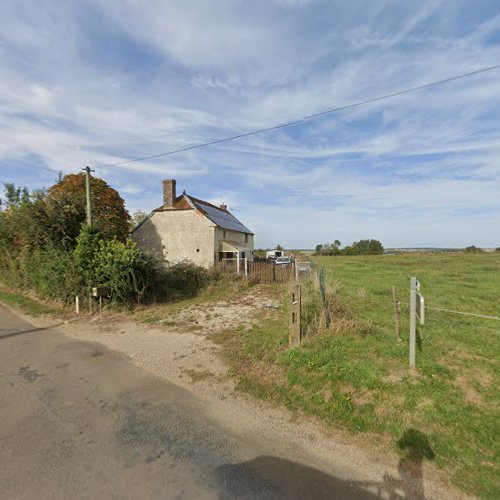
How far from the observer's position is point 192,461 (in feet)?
9.18

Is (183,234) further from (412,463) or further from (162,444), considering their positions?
(412,463)

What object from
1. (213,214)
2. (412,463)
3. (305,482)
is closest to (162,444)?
(305,482)

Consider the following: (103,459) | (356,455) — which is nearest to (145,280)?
(103,459)

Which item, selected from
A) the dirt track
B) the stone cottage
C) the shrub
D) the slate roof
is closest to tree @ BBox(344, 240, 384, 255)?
the slate roof

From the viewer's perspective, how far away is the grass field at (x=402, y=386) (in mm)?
2822

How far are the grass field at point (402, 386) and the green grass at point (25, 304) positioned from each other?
7.44 m

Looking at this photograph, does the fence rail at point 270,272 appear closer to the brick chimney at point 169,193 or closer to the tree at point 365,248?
the brick chimney at point 169,193

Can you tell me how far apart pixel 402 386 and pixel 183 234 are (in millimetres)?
17294

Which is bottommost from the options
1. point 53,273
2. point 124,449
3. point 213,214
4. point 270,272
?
point 124,449

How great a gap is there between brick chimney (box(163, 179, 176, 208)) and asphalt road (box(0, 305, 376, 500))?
16028 millimetres

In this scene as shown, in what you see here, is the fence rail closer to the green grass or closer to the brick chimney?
the brick chimney

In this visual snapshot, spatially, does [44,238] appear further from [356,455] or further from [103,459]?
[356,455]

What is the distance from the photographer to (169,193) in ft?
64.6

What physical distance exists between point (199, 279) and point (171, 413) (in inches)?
390
